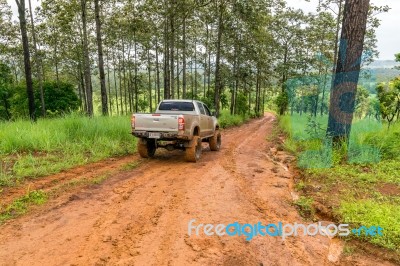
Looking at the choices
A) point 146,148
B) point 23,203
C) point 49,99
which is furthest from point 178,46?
point 23,203

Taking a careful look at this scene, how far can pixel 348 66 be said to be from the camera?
833cm

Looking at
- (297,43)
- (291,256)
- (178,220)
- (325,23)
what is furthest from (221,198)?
(297,43)

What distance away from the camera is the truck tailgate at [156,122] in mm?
7992

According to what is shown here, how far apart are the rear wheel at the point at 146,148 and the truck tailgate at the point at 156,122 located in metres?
0.61

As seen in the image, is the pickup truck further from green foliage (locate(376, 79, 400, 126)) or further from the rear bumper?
green foliage (locate(376, 79, 400, 126))

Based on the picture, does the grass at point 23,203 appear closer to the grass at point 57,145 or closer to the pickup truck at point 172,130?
the grass at point 57,145

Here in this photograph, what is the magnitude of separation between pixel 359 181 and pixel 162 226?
4.35m

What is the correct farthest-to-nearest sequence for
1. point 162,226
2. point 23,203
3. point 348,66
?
point 348,66
point 23,203
point 162,226

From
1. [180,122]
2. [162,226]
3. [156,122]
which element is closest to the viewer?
[162,226]

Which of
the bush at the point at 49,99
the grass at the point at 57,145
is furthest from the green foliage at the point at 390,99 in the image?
the bush at the point at 49,99

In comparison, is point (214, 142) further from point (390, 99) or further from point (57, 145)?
point (390, 99)

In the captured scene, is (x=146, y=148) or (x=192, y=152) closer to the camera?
(x=192, y=152)

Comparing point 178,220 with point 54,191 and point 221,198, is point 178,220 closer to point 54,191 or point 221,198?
point 221,198

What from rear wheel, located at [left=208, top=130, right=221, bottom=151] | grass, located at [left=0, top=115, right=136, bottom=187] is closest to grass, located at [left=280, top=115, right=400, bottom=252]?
rear wheel, located at [left=208, top=130, right=221, bottom=151]
